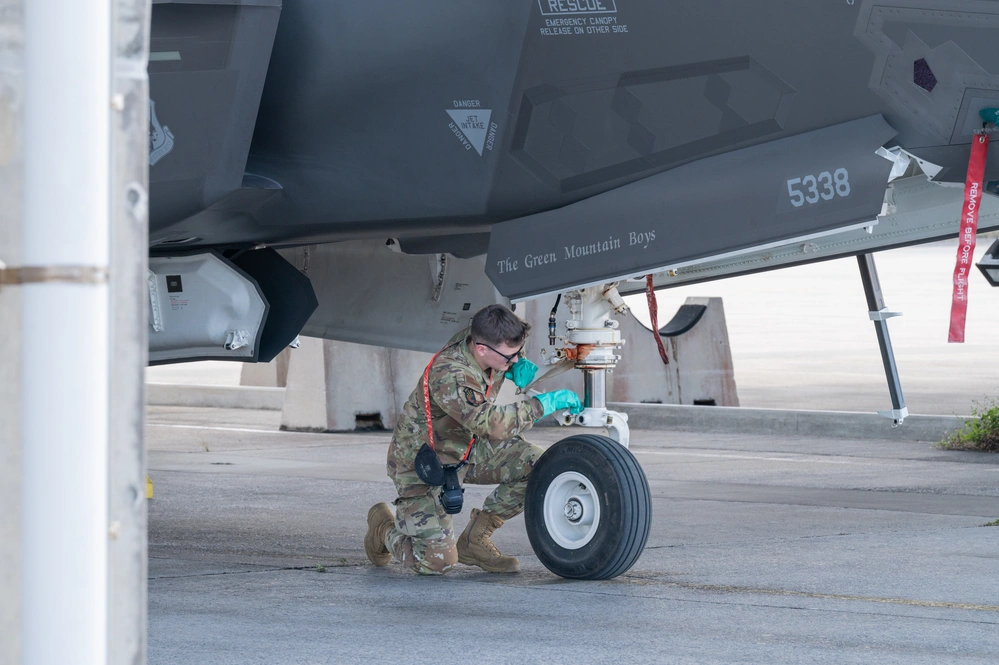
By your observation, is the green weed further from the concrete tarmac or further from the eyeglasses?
the eyeglasses

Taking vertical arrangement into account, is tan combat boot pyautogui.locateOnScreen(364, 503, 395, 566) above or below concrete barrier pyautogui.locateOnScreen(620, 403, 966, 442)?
below

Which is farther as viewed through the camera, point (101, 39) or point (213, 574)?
point (213, 574)

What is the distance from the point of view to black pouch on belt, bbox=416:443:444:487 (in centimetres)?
627

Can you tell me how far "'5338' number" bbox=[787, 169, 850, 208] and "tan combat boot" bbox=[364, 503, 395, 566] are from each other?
257cm

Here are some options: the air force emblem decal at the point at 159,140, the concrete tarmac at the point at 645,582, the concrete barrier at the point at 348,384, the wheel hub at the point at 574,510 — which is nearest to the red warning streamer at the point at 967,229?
the concrete tarmac at the point at 645,582

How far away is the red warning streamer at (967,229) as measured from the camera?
17.4 ft

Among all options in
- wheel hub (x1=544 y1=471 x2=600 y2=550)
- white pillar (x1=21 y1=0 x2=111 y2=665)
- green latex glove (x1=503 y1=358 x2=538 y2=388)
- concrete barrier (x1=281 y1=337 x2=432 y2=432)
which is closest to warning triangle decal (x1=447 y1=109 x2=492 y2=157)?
green latex glove (x1=503 y1=358 x2=538 y2=388)

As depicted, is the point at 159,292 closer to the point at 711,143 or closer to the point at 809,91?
the point at 711,143

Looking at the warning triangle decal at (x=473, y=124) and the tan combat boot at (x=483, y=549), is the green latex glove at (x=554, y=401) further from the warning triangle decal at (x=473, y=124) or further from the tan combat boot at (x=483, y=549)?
the warning triangle decal at (x=473, y=124)

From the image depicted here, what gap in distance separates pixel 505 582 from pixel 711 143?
7.40 feet

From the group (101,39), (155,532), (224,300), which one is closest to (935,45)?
(224,300)

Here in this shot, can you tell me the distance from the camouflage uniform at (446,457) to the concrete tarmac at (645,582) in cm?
17

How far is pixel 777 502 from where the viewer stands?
9422mm

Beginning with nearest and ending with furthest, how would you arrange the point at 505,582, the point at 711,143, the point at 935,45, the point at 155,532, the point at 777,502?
the point at 935,45
the point at 711,143
the point at 505,582
the point at 155,532
the point at 777,502
